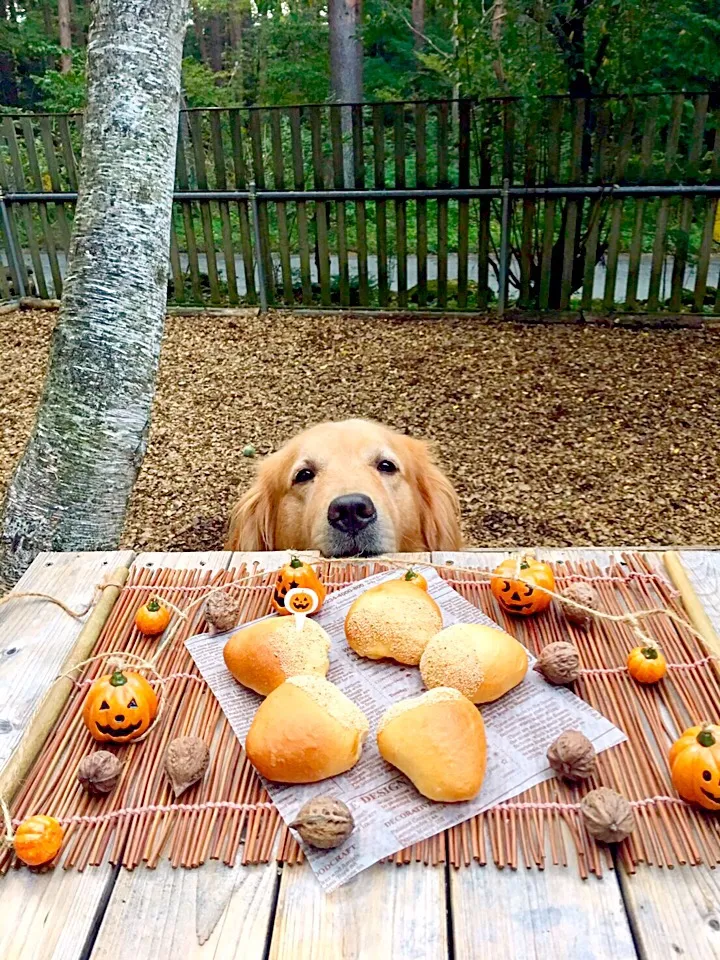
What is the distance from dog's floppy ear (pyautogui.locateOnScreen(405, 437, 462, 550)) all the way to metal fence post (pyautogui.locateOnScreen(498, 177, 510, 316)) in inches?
188

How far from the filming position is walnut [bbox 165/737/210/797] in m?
1.14

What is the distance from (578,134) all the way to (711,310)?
79.6 inches

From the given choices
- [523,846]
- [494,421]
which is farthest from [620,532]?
[523,846]

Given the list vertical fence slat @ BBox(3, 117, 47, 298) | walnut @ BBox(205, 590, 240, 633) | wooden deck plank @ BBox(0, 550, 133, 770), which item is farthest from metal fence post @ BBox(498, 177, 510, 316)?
walnut @ BBox(205, 590, 240, 633)

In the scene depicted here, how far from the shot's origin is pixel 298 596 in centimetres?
152

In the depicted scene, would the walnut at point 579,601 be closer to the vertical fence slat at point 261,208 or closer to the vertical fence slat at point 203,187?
the vertical fence slat at point 261,208

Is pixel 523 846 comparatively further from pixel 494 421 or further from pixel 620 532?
pixel 494 421

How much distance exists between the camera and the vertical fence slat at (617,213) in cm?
652

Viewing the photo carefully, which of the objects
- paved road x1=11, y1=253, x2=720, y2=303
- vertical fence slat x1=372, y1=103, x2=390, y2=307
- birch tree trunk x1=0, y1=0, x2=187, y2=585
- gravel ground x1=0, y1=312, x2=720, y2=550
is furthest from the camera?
paved road x1=11, y1=253, x2=720, y2=303

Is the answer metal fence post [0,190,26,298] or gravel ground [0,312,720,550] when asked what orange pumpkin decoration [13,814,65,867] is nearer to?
gravel ground [0,312,720,550]

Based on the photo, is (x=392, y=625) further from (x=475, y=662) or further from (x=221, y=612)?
(x=221, y=612)

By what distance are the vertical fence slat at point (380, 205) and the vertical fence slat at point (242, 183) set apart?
4.36 feet

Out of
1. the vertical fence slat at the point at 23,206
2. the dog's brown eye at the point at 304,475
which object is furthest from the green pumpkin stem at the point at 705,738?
the vertical fence slat at the point at 23,206

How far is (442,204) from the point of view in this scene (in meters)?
7.12
